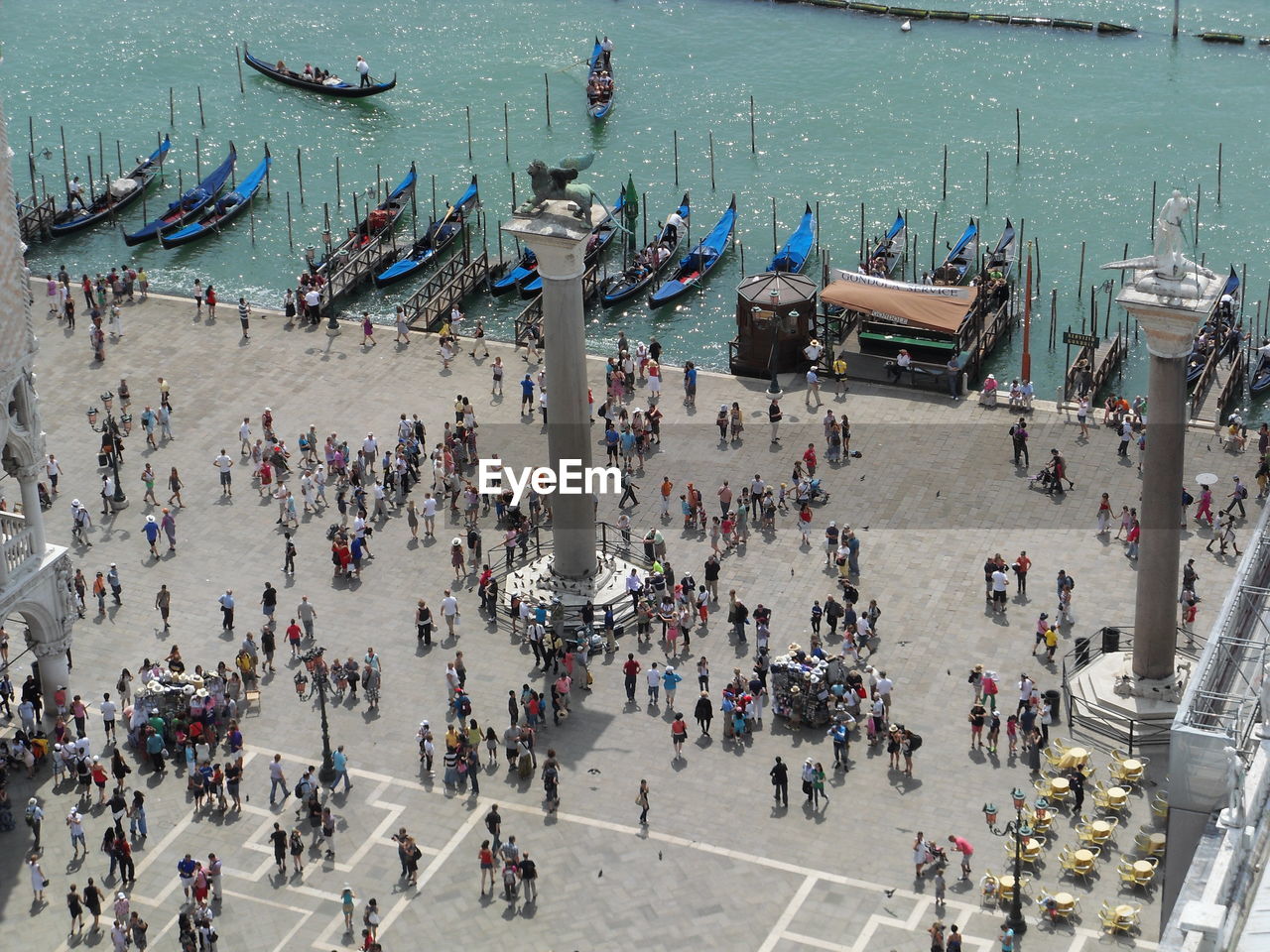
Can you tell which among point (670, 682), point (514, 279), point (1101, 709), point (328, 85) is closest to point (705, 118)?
point (328, 85)

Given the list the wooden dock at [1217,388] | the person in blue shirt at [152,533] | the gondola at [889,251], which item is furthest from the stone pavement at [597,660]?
the gondola at [889,251]

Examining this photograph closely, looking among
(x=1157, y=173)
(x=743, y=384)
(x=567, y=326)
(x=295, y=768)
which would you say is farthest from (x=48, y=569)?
(x=1157, y=173)

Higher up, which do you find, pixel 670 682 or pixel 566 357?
pixel 566 357

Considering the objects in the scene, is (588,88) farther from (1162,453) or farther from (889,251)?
(1162,453)

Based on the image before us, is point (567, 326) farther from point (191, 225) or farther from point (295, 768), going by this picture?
point (191, 225)

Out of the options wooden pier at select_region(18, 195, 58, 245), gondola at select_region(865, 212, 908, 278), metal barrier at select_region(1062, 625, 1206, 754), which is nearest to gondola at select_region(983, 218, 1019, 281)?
gondola at select_region(865, 212, 908, 278)

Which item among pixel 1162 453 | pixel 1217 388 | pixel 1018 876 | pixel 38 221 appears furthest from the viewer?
pixel 38 221
